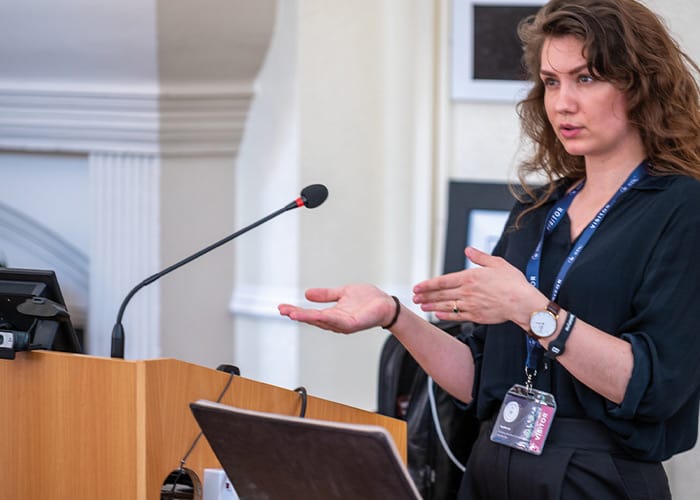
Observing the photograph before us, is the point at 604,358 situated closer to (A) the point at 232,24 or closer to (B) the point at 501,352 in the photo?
(B) the point at 501,352

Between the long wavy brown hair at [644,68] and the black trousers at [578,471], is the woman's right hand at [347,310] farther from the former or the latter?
the long wavy brown hair at [644,68]

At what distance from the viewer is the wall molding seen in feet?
11.3

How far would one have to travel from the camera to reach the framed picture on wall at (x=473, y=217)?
10.9 feet

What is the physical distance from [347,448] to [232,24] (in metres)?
2.39

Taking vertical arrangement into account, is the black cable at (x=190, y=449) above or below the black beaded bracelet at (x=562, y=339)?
below

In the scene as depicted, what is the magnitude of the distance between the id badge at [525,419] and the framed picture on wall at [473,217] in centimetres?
158

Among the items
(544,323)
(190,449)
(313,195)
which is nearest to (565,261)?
(544,323)

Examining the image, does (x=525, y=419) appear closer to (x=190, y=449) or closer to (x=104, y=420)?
(x=190, y=449)

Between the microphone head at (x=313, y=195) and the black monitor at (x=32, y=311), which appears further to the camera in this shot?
the microphone head at (x=313, y=195)

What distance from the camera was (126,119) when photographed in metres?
3.47

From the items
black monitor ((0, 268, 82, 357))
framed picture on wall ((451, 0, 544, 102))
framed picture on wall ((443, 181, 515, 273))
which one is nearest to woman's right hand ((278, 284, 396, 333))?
black monitor ((0, 268, 82, 357))

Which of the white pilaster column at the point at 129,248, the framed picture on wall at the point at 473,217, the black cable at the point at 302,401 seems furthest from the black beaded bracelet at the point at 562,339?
the white pilaster column at the point at 129,248

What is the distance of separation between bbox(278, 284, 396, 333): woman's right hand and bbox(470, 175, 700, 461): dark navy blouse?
301 mm

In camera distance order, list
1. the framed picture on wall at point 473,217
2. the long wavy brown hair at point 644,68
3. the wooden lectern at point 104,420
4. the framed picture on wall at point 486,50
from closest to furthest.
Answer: the wooden lectern at point 104,420
the long wavy brown hair at point 644,68
the framed picture on wall at point 473,217
the framed picture on wall at point 486,50
